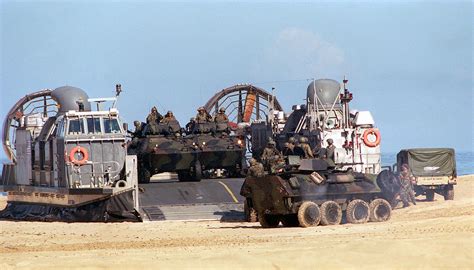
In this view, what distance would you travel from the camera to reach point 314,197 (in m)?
27.8

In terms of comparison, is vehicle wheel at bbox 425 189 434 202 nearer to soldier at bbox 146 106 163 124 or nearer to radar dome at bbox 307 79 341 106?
radar dome at bbox 307 79 341 106

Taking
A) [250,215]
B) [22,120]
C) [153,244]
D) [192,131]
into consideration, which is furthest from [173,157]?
[153,244]

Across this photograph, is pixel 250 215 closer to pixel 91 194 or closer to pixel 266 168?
pixel 266 168

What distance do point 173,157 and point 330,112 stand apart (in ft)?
20.7

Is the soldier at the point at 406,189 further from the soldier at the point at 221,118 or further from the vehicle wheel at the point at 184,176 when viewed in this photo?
the soldier at the point at 221,118

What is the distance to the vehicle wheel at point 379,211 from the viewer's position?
93.1ft

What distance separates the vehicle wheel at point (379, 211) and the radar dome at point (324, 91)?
14.2m

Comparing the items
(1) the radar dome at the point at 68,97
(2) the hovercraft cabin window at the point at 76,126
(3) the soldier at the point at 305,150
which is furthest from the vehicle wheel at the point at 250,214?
(1) the radar dome at the point at 68,97

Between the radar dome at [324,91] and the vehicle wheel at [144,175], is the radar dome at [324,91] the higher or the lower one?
the higher one

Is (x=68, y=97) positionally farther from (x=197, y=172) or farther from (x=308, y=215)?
(x=308, y=215)

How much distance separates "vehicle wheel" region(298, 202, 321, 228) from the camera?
89.5ft

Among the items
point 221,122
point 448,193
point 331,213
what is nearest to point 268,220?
point 331,213

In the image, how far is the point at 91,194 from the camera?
3231 centimetres

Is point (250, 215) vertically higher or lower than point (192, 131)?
lower
